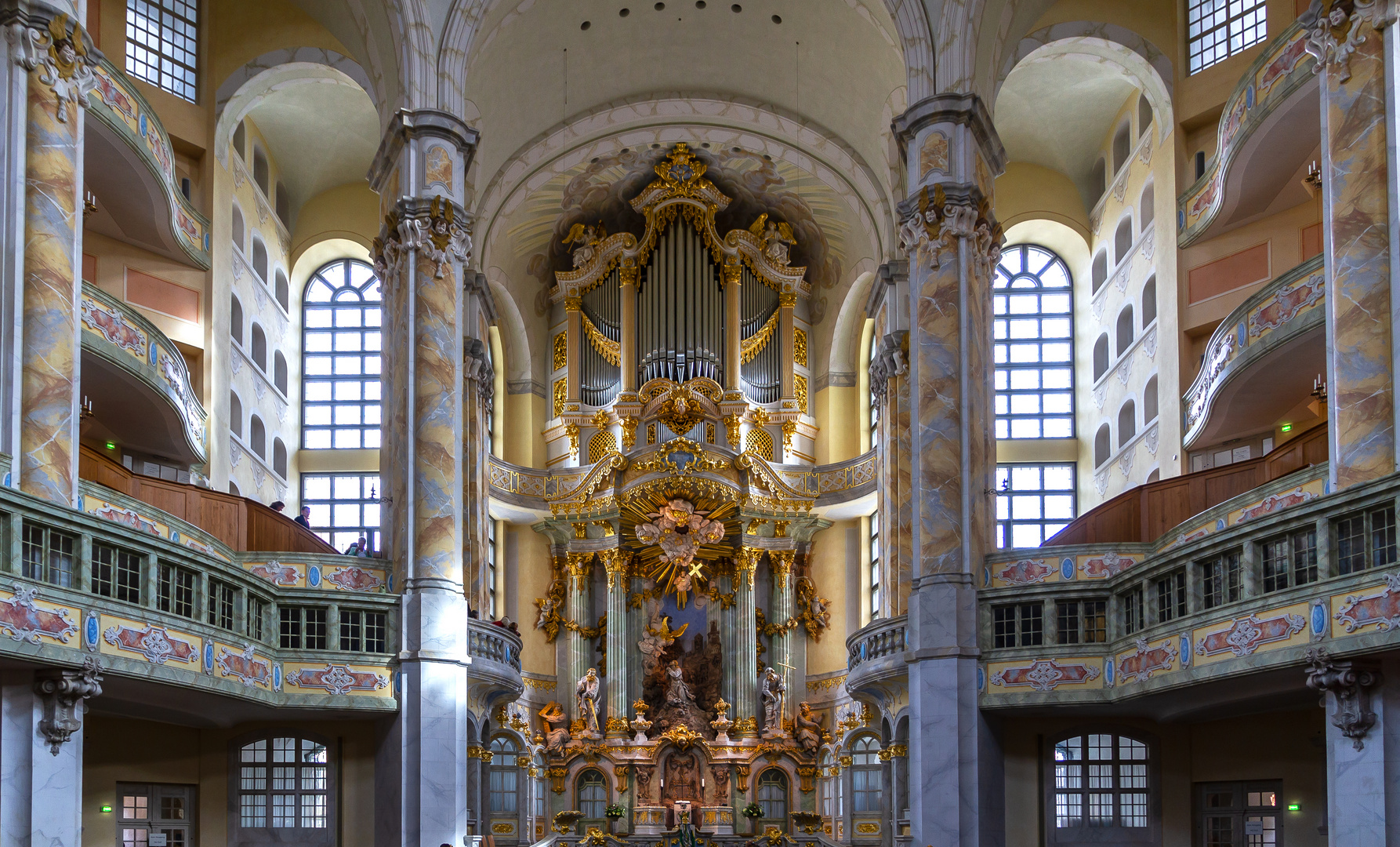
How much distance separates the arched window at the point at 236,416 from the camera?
106 feet

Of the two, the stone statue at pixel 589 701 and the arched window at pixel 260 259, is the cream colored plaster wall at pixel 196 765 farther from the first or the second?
the stone statue at pixel 589 701

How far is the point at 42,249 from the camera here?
1905 cm

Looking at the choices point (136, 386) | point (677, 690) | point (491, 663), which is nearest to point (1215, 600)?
point (491, 663)

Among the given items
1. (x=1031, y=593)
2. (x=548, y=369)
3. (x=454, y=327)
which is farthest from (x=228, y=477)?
(x=1031, y=593)

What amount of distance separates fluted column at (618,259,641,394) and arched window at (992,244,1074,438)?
9809 millimetres

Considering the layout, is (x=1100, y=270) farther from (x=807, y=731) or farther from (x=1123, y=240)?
(x=807, y=731)

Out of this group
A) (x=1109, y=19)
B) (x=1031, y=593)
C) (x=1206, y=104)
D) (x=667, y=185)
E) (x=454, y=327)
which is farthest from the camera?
(x=667, y=185)

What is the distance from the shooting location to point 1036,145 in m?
36.4

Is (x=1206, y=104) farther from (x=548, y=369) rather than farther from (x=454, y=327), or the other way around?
(x=548, y=369)

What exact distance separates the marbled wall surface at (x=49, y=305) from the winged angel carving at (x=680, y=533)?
22.4m

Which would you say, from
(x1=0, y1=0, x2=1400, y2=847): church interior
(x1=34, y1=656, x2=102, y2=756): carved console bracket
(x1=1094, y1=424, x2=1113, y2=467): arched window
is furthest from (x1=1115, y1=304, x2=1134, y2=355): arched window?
(x1=34, y1=656, x2=102, y2=756): carved console bracket

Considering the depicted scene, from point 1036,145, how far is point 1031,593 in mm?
15252

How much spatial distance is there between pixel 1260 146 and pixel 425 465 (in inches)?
588

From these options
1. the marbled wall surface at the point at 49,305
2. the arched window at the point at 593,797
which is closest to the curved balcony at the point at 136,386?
the marbled wall surface at the point at 49,305
